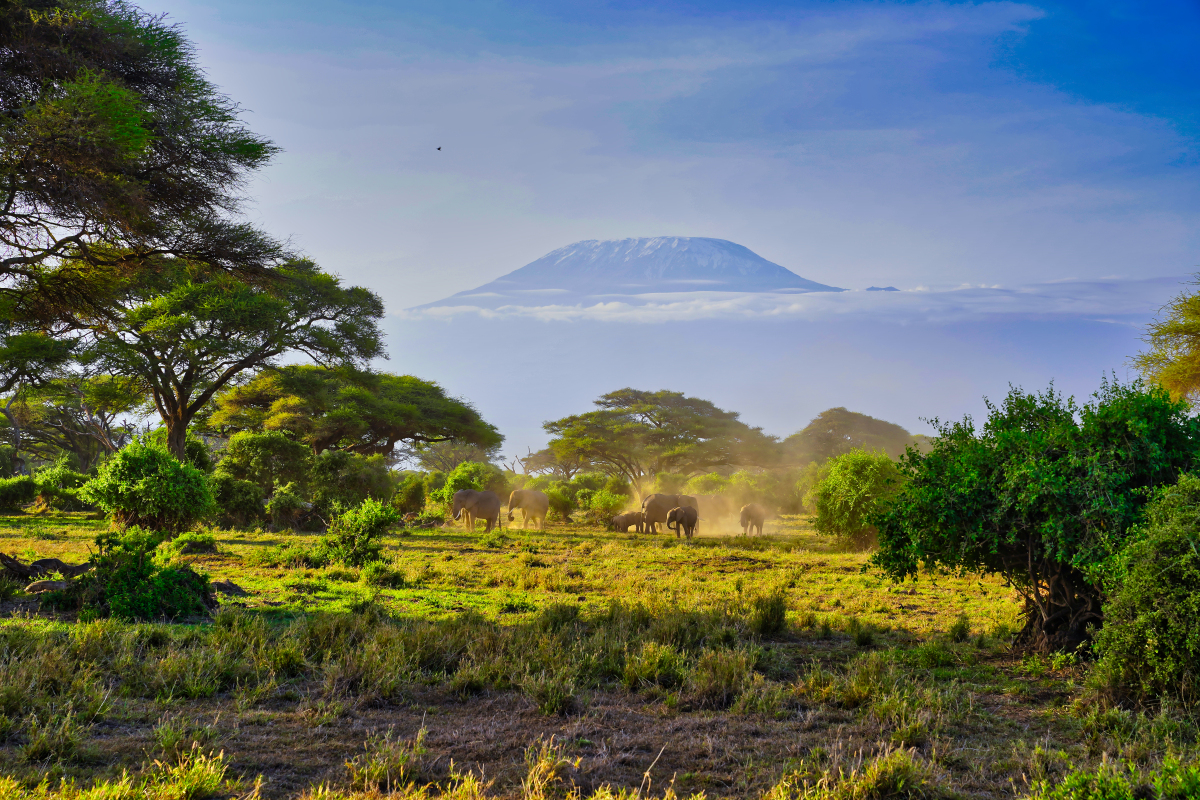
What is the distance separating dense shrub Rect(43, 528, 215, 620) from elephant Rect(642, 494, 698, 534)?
20521 millimetres

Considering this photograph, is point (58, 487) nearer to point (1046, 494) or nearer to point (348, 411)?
point (348, 411)

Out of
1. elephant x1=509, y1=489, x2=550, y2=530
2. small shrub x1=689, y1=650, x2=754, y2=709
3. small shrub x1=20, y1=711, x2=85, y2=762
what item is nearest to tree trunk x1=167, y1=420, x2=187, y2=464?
elephant x1=509, y1=489, x2=550, y2=530

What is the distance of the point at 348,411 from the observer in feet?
111

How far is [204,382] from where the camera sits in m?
28.5

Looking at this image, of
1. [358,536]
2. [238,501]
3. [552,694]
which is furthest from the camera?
[238,501]

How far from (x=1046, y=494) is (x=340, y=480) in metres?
23.1

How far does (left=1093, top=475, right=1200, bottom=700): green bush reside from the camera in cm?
565

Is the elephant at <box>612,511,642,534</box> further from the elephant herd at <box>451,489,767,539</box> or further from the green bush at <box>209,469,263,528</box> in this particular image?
the green bush at <box>209,469,263,528</box>

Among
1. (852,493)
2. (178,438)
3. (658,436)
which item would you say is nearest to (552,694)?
(852,493)

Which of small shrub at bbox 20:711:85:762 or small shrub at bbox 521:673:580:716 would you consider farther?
small shrub at bbox 521:673:580:716

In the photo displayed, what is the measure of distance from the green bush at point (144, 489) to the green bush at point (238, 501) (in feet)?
22.2

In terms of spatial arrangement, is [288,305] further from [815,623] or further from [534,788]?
[534,788]

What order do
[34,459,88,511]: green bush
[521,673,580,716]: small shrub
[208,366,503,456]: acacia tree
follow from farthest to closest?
[208,366,503,456]: acacia tree < [34,459,88,511]: green bush < [521,673,580,716]: small shrub

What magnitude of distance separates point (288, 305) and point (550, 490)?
14.9 metres
